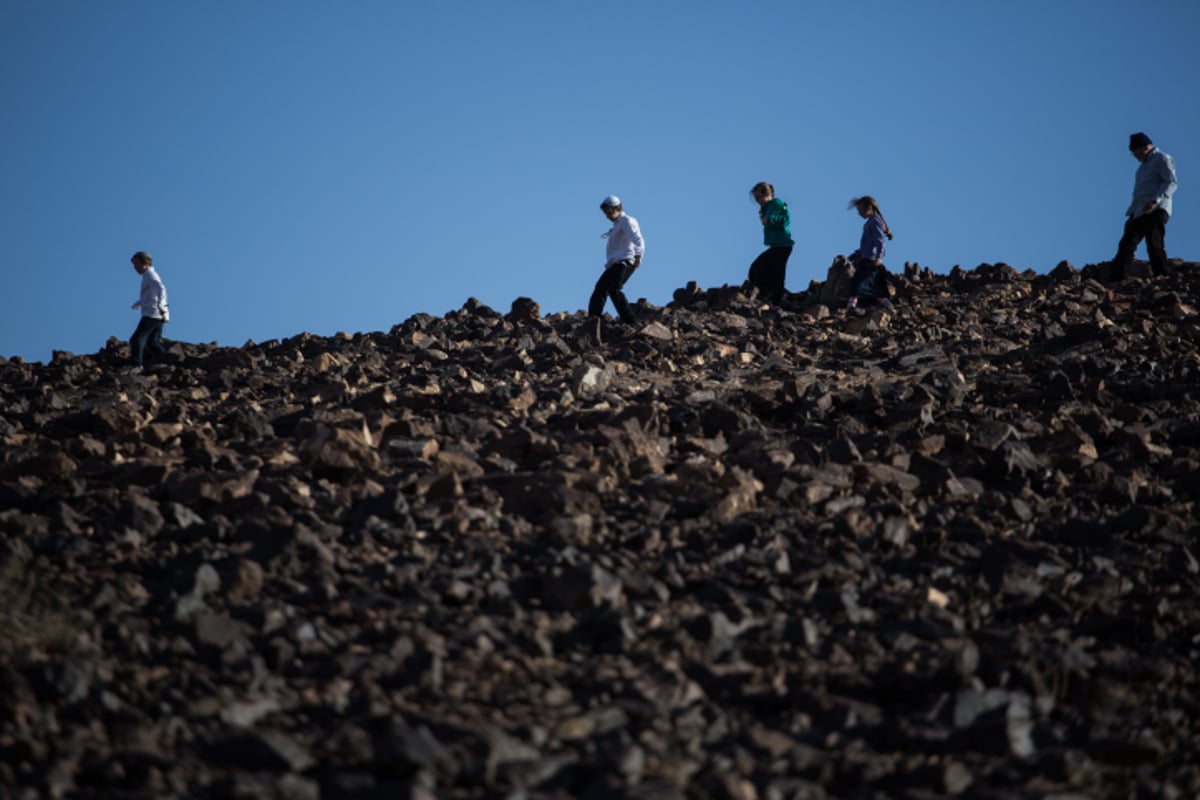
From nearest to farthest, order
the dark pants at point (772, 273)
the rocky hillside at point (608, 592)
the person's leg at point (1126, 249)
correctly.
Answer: the rocky hillside at point (608, 592)
the person's leg at point (1126, 249)
the dark pants at point (772, 273)

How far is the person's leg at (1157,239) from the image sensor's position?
47.5 ft

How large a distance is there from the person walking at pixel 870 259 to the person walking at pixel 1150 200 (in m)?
3.03

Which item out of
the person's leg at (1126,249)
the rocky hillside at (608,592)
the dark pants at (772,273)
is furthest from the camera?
the dark pants at (772,273)

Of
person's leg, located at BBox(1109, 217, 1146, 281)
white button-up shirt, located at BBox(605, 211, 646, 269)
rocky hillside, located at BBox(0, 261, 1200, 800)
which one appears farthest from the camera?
person's leg, located at BBox(1109, 217, 1146, 281)

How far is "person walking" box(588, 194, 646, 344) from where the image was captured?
13.4 m

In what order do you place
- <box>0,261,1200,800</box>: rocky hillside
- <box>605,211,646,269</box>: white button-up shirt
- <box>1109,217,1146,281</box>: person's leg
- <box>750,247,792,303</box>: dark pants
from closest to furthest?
<box>0,261,1200,800</box>: rocky hillside < <box>605,211,646,269</box>: white button-up shirt < <box>1109,217,1146,281</box>: person's leg < <box>750,247,792,303</box>: dark pants

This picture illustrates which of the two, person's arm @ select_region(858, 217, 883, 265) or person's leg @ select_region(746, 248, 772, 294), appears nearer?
person's arm @ select_region(858, 217, 883, 265)

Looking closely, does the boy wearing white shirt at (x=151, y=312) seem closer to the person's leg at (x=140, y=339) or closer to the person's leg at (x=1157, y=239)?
the person's leg at (x=140, y=339)

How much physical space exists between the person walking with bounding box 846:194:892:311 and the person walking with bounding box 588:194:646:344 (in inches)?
109

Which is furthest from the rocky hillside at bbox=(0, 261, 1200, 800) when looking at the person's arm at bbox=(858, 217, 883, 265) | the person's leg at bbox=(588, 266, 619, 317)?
the person's arm at bbox=(858, 217, 883, 265)

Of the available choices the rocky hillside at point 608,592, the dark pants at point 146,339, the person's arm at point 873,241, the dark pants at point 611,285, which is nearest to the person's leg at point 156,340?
the dark pants at point 146,339

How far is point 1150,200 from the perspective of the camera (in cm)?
1421

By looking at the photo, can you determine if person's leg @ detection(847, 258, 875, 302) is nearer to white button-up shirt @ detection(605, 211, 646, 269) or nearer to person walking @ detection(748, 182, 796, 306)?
person walking @ detection(748, 182, 796, 306)

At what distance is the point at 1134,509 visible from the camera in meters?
6.55
